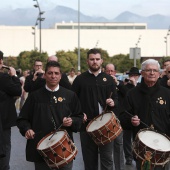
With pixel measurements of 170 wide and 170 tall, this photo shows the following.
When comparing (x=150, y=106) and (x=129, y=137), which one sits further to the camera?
(x=129, y=137)

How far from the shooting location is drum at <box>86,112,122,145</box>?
688 centimetres

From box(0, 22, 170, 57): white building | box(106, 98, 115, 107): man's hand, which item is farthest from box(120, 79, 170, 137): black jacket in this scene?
box(0, 22, 170, 57): white building

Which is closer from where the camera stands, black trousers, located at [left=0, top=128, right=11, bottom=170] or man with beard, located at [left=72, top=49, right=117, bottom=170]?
man with beard, located at [left=72, top=49, right=117, bottom=170]

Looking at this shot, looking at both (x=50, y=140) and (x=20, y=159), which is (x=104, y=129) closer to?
(x=50, y=140)

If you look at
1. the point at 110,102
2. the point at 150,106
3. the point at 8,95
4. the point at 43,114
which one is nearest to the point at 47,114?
the point at 43,114

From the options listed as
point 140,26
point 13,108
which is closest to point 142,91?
point 13,108

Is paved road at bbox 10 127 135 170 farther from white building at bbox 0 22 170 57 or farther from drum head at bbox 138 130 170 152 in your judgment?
white building at bbox 0 22 170 57

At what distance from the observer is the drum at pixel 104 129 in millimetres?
6884

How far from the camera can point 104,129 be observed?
6.88 m

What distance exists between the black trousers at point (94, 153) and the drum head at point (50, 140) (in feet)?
6.00

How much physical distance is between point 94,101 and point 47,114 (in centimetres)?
177

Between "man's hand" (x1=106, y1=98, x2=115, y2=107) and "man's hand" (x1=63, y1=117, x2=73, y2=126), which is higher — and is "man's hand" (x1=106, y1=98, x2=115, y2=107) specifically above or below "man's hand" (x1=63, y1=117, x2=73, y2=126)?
above

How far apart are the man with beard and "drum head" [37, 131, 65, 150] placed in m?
1.75

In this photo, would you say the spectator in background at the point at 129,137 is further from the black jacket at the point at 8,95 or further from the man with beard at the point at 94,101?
the black jacket at the point at 8,95
